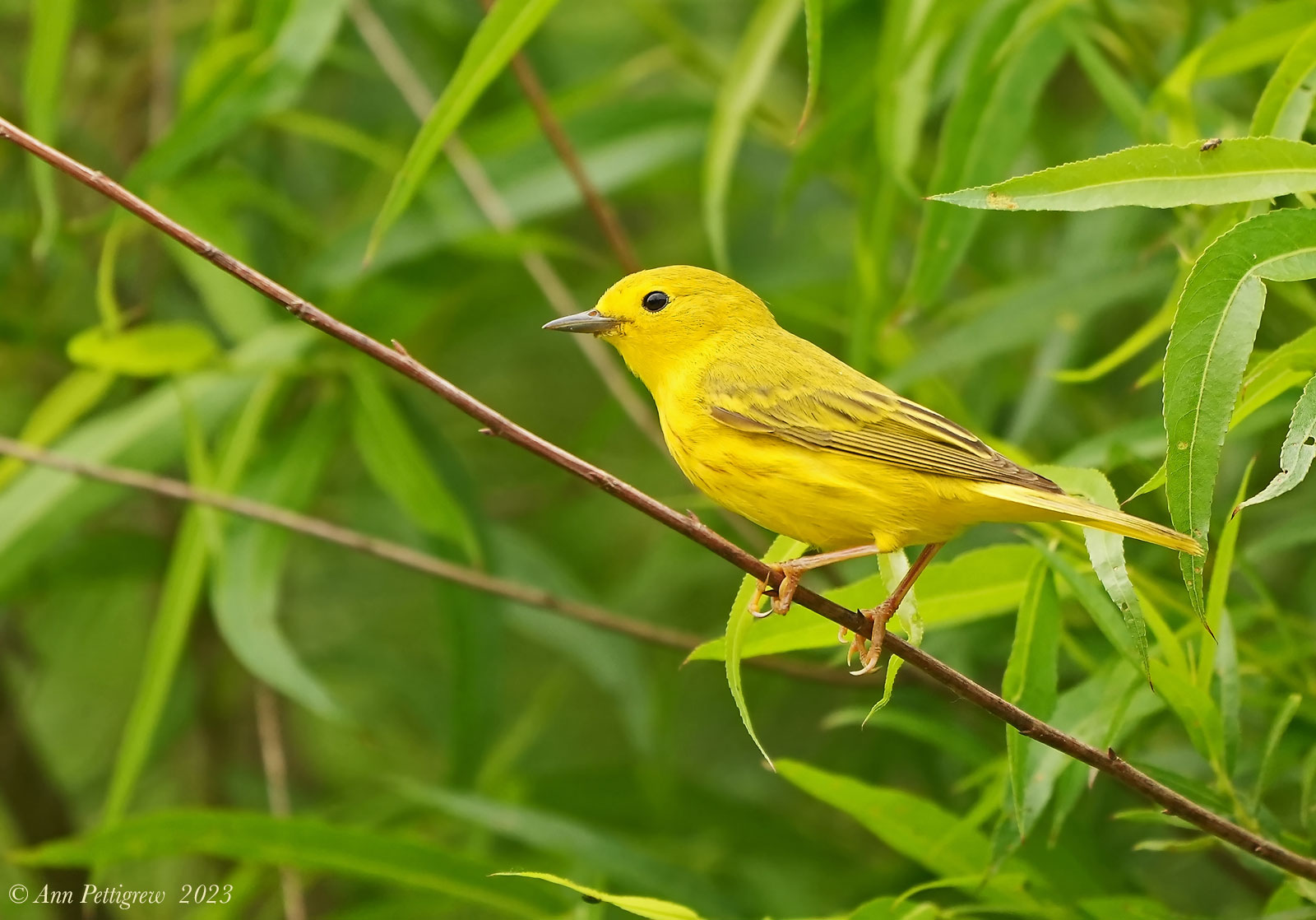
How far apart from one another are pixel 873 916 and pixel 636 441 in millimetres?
3600

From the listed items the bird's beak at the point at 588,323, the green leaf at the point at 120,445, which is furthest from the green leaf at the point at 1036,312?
the green leaf at the point at 120,445

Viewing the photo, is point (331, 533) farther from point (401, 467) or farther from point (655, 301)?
point (655, 301)

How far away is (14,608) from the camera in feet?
16.8

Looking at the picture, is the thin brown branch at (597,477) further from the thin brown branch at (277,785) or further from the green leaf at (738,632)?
the thin brown branch at (277,785)

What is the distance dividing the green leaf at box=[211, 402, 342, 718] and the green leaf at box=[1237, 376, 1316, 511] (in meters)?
2.24

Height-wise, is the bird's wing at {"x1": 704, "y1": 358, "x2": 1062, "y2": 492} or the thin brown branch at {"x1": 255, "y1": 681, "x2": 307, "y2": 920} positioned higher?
the bird's wing at {"x1": 704, "y1": 358, "x2": 1062, "y2": 492}

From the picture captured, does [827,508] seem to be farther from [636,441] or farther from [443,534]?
[636,441]

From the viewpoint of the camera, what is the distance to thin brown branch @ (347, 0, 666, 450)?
390 cm

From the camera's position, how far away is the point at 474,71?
102 inches

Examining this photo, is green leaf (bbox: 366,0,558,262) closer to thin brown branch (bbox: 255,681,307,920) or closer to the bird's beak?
the bird's beak

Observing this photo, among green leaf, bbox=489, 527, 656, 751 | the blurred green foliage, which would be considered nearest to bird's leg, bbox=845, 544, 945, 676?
the blurred green foliage

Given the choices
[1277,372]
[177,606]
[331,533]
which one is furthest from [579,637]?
[1277,372]

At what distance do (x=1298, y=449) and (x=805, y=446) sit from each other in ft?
3.39

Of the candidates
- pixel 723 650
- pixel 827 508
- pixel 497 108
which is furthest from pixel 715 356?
pixel 497 108
